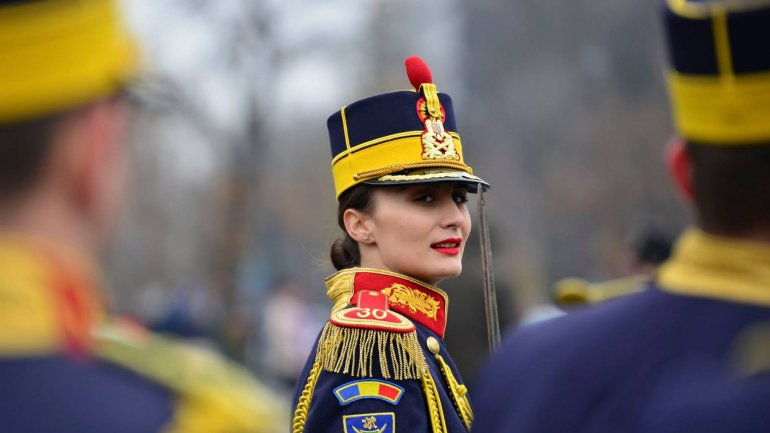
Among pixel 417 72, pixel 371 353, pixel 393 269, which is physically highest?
pixel 417 72

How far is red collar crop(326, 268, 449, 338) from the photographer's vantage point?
13.5 ft

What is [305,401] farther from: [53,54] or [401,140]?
[53,54]

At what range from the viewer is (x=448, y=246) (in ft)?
13.6

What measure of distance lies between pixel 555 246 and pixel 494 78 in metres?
5.20

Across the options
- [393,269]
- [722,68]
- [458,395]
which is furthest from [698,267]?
[393,269]

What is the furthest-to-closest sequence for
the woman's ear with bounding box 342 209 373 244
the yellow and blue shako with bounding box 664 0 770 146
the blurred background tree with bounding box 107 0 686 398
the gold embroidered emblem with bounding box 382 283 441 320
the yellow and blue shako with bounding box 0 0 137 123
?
1. the blurred background tree with bounding box 107 0 686 398
2. the woman's ear with bounding box 342 209 373 244
3. the gold embroidered emblem with bounding box 382 283 441 320
4. the yellow and blue shako with bounding box 664 0 770 146
5. the yellow and blue shako with bounding box 0 0 137 123

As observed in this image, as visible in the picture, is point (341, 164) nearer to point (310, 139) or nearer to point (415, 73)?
point (415, 73)

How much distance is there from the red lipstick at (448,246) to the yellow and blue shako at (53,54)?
88.5 inches

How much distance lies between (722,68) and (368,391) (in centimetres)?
182

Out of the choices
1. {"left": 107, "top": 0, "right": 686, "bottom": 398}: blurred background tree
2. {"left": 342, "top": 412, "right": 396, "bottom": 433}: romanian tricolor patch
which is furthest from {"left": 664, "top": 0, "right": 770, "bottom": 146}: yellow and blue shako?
{"left": 107, "top": 0, "right": 686, "bottom": 398}: blurred background tree

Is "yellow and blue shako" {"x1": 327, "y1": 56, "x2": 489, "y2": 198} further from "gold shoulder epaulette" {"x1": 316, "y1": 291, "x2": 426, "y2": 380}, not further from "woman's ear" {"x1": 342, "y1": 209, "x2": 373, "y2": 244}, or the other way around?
"gold shoulder epaulette" {"x1": 316, "y1": 291, "x2": 426, "y2": 380}

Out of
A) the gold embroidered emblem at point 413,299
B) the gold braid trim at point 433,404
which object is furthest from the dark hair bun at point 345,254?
the gold braid trim at point 433,404

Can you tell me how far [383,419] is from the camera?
375 cm

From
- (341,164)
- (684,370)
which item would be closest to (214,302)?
(341,164)
